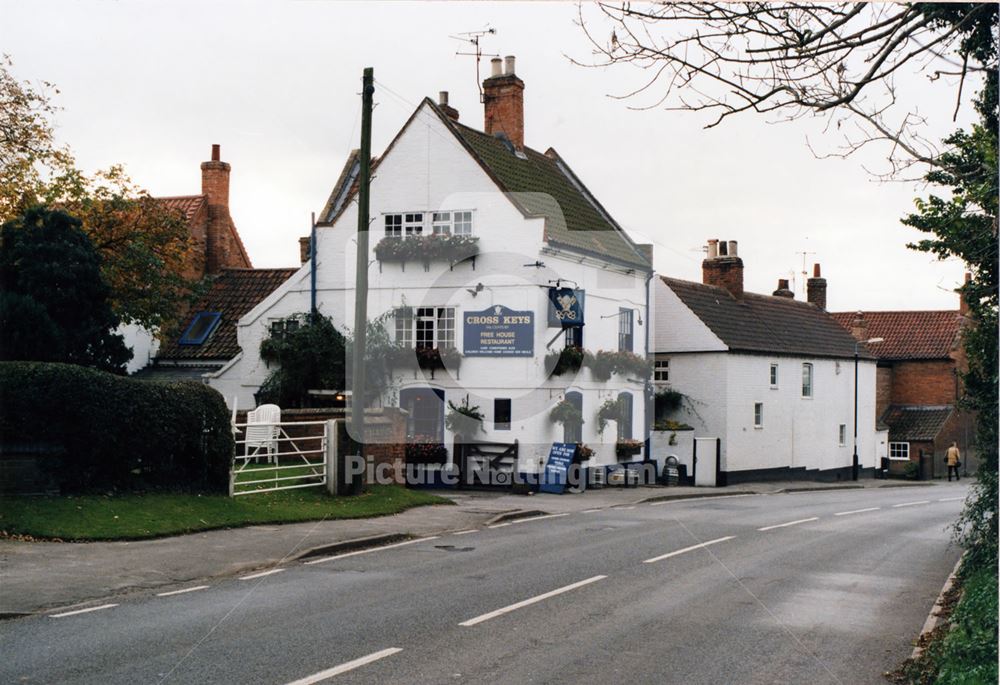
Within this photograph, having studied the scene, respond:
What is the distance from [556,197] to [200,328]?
15.5 meters

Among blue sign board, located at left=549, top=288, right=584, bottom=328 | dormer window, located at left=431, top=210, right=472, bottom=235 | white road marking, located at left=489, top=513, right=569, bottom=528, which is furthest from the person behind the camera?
dormer window, located at left=431, top=210, right=472, bottom=235

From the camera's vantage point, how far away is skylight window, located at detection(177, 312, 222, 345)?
1590 inches

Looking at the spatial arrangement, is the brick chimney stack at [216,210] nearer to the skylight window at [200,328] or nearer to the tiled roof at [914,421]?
the skylight window at [200,328]

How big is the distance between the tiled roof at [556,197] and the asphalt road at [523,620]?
15.2 meters

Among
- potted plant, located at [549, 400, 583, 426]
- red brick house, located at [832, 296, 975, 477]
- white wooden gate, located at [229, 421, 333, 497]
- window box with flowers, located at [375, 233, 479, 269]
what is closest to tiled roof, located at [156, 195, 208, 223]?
window box with flowers, located at [375, 233, 479, 269]

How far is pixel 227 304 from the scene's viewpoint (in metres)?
42.1

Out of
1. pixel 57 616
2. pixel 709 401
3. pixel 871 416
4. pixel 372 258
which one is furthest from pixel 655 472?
pixel 57 616

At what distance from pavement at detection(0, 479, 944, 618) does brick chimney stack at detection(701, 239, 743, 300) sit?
88.1 feet

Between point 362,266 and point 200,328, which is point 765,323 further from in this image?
point 362,266

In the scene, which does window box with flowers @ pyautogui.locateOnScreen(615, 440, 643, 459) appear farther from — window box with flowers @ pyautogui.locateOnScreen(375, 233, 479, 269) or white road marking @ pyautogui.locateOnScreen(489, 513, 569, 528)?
white road marking @ pyautogui.locateOnScreen(489, 513, 569, 528)

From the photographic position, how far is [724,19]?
8.03 m

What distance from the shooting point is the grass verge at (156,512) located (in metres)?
16.2

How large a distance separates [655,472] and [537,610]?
26666 mm

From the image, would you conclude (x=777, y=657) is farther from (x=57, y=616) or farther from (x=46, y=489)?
(x=46, y=489)
